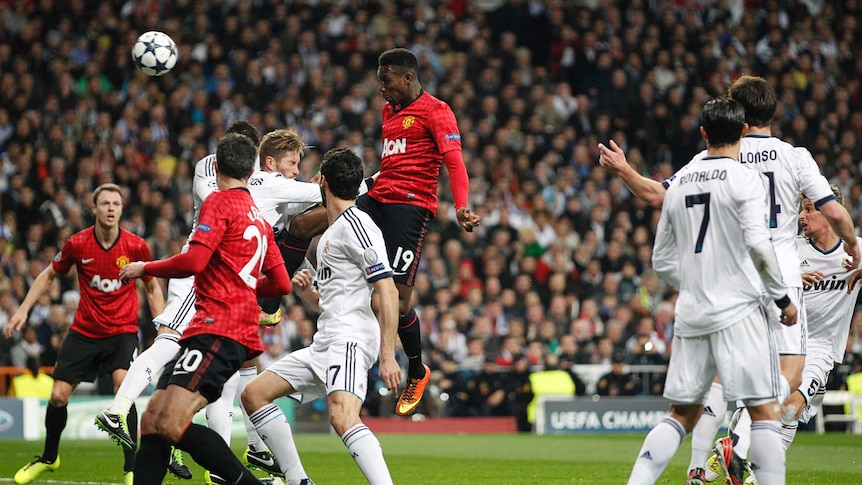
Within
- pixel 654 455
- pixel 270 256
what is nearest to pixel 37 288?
pixel 270 256

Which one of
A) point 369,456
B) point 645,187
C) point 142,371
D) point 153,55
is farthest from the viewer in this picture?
point 153,55

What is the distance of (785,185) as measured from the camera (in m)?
7.29

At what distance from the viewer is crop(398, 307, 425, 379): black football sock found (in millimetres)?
8656

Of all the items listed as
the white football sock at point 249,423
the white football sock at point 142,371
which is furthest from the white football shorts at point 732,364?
the white football sock at point 142,371

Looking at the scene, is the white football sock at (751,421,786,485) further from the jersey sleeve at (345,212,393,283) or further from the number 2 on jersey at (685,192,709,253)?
the jersey sleeve at (345,212,393,283)

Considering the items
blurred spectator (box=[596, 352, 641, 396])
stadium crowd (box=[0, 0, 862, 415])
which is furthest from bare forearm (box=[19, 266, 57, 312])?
blurred spectator (box=[596, 352, 641, 396])

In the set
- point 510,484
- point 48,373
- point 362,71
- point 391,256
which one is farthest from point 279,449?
point 362,71

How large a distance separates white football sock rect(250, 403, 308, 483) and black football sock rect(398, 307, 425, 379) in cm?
169

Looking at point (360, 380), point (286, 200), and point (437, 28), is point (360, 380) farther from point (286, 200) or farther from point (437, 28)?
point (437, 28)

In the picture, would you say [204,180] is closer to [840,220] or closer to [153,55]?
[153,55]

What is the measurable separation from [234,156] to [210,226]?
1.55ft

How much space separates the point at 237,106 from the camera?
20.2m

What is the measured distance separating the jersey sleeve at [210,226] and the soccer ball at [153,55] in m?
5.04

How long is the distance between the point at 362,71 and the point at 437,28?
1971mm
